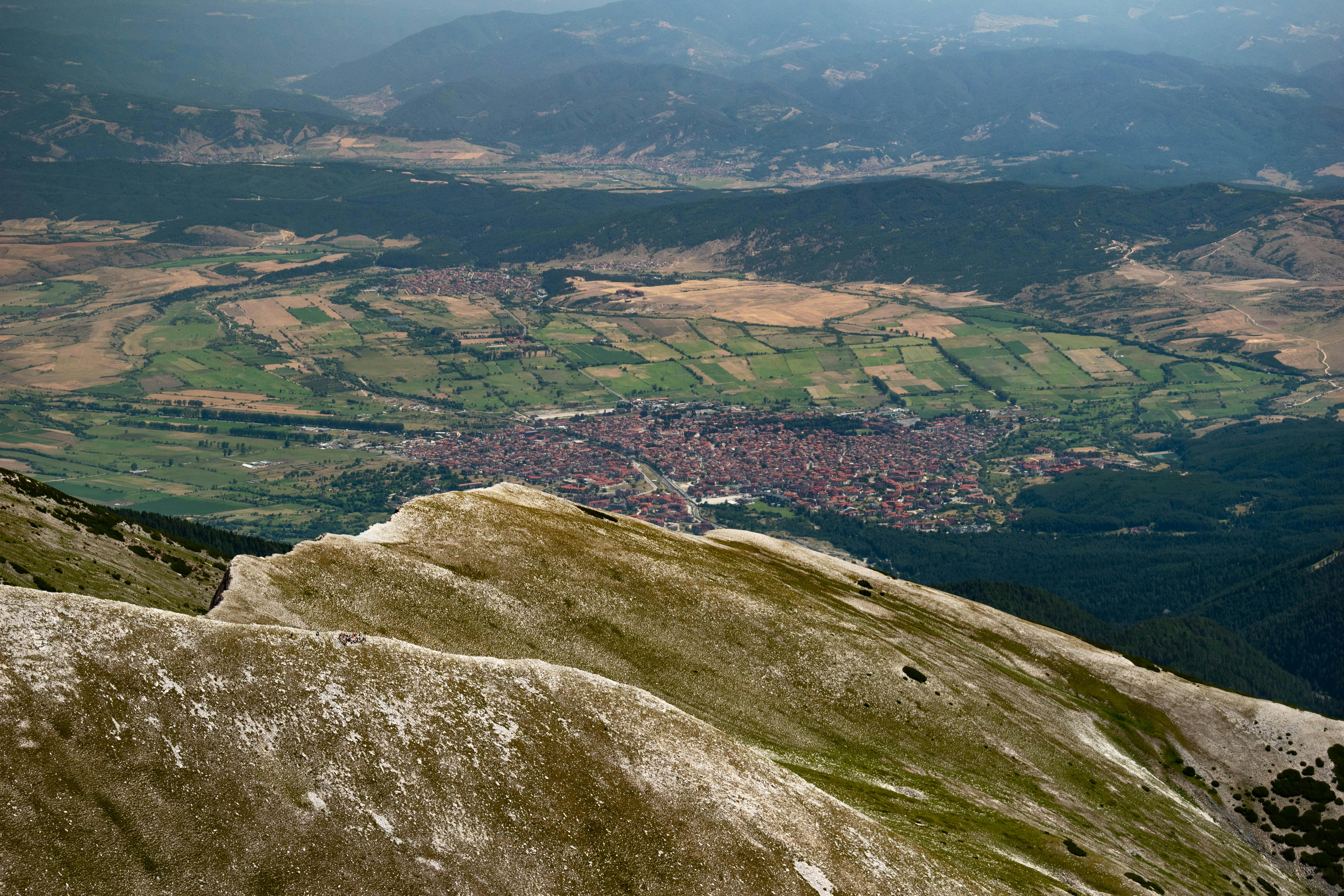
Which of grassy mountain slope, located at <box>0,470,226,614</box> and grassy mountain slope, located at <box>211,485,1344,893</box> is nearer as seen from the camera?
grassy mountain slope, located at <box>211,485,1344,893</box>

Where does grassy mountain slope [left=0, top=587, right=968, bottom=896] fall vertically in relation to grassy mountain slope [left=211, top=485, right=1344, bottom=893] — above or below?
above

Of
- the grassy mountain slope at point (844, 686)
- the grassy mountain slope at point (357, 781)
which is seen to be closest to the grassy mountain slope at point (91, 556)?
the grassy mountain slope at point (844, 686)

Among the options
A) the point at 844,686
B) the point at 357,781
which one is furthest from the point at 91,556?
the point at 844,686

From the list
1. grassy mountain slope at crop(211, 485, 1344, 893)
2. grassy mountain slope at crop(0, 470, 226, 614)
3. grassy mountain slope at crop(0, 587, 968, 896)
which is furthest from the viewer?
grassy mountain slope at crop(0, 470, 226, 614)

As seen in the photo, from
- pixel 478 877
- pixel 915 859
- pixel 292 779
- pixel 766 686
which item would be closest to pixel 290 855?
pixel 292 779

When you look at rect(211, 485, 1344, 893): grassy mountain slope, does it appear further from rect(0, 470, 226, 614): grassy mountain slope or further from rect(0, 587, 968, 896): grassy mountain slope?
rect(0, 470, 226, 614): grassy mountain slope

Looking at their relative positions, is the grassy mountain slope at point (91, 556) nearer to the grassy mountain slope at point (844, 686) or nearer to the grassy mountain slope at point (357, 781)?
the grassy mountain slope at point (844, 686)

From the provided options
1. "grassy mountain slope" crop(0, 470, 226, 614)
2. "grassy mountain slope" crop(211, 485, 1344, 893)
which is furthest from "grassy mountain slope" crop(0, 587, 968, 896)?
"grassy mountain slope" crop(0, 470, 226, 614)
